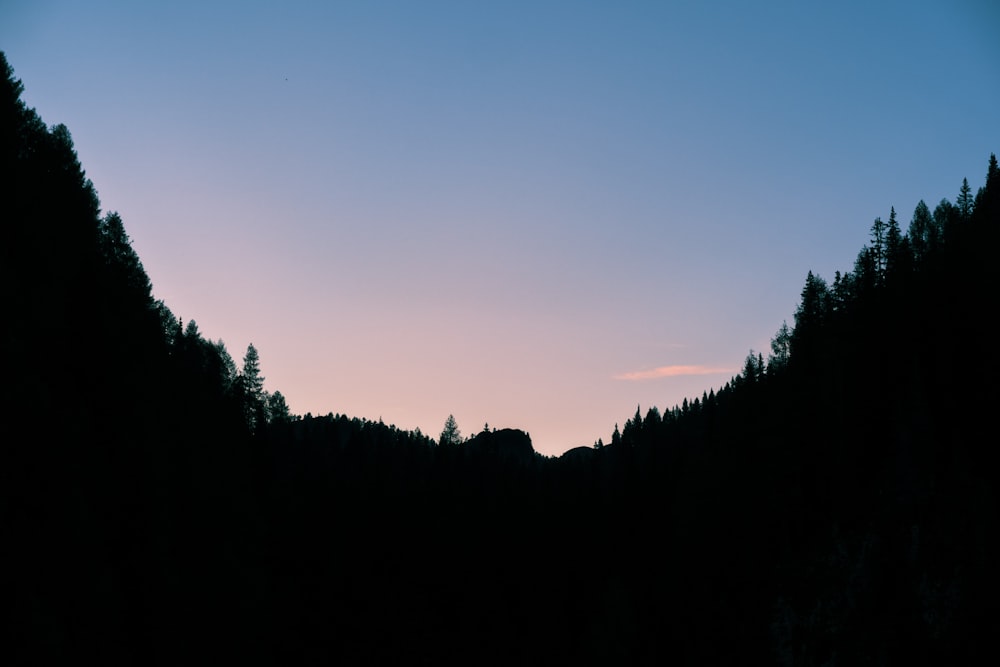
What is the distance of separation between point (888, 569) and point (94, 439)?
178 feet

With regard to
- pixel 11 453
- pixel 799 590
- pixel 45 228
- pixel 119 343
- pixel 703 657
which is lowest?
pixel 703 657

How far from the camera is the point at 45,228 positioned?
30.0 meters

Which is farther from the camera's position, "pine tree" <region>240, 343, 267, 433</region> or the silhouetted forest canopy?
"pine tree" <region>240, 343, 267, 433</region>

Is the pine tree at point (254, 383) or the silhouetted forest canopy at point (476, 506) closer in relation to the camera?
the silhouetted forest canopy at point (476, 506)

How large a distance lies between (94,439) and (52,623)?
8338mm

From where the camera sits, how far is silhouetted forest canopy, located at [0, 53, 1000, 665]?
90.7 ft

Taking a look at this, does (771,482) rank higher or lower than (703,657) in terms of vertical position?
higher

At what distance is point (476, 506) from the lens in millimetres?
113375

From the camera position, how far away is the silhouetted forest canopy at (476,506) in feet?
90.7

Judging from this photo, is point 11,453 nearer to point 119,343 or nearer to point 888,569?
→ point 119,343

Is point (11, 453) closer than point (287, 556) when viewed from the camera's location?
Yes

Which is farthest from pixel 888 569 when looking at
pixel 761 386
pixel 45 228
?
pixel 45 228

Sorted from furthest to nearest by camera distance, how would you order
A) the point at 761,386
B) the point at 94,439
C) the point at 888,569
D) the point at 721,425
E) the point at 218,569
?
the point at 721,425 < the point at 761,386 < the point at 888,569 < the point at 218,569 < the point at 94,439

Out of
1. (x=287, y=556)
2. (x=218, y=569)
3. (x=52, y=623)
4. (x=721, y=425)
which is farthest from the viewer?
(x=721, y=425)
